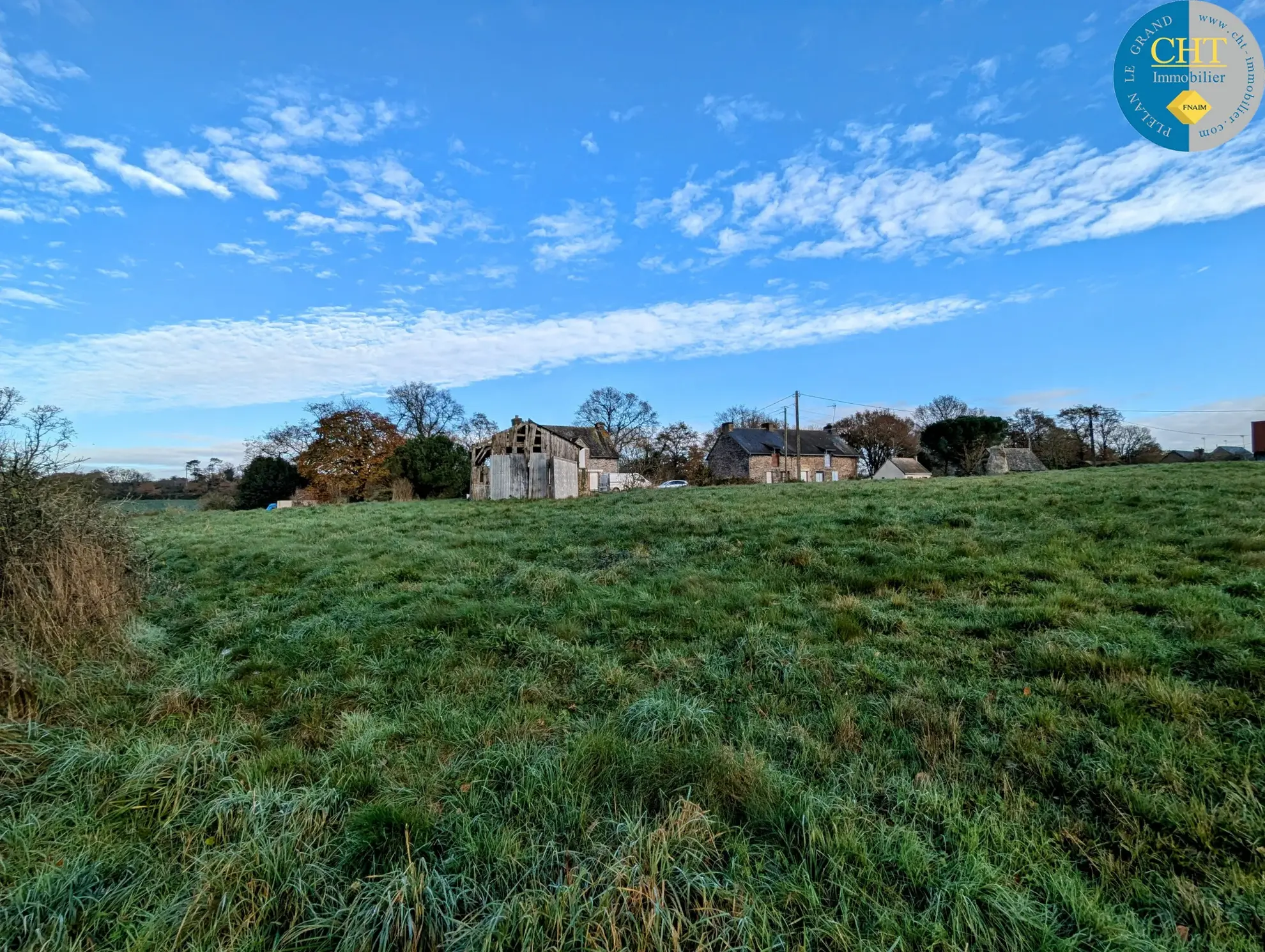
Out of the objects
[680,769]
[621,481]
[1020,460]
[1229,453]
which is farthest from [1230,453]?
[680,769]

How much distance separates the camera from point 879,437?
56625mm

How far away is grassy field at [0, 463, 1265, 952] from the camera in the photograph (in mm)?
2008

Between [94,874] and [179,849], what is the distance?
272mm

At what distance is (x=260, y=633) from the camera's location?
5570 millimetres

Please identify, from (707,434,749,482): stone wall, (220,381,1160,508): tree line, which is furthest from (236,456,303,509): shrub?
(707,434,749,482): stone wall

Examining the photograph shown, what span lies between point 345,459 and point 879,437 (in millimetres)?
49833

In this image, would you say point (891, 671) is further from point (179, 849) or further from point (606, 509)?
point (606, 509)

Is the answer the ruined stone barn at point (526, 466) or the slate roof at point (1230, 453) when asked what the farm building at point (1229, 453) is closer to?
the slate roof at point (1230, 453)

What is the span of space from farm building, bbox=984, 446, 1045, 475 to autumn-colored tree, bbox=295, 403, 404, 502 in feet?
156

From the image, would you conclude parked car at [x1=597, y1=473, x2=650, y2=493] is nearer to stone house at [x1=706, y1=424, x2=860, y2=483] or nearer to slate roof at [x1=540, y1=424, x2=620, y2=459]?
slate roof at [x1=540, y1=424, x2=620, y2=459]

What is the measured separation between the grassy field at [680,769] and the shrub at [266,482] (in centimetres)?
3563

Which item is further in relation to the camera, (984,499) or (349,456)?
(349,456)

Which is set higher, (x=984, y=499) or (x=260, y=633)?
(x=984, y=499)

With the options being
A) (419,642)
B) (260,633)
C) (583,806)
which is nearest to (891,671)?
(583,806)
